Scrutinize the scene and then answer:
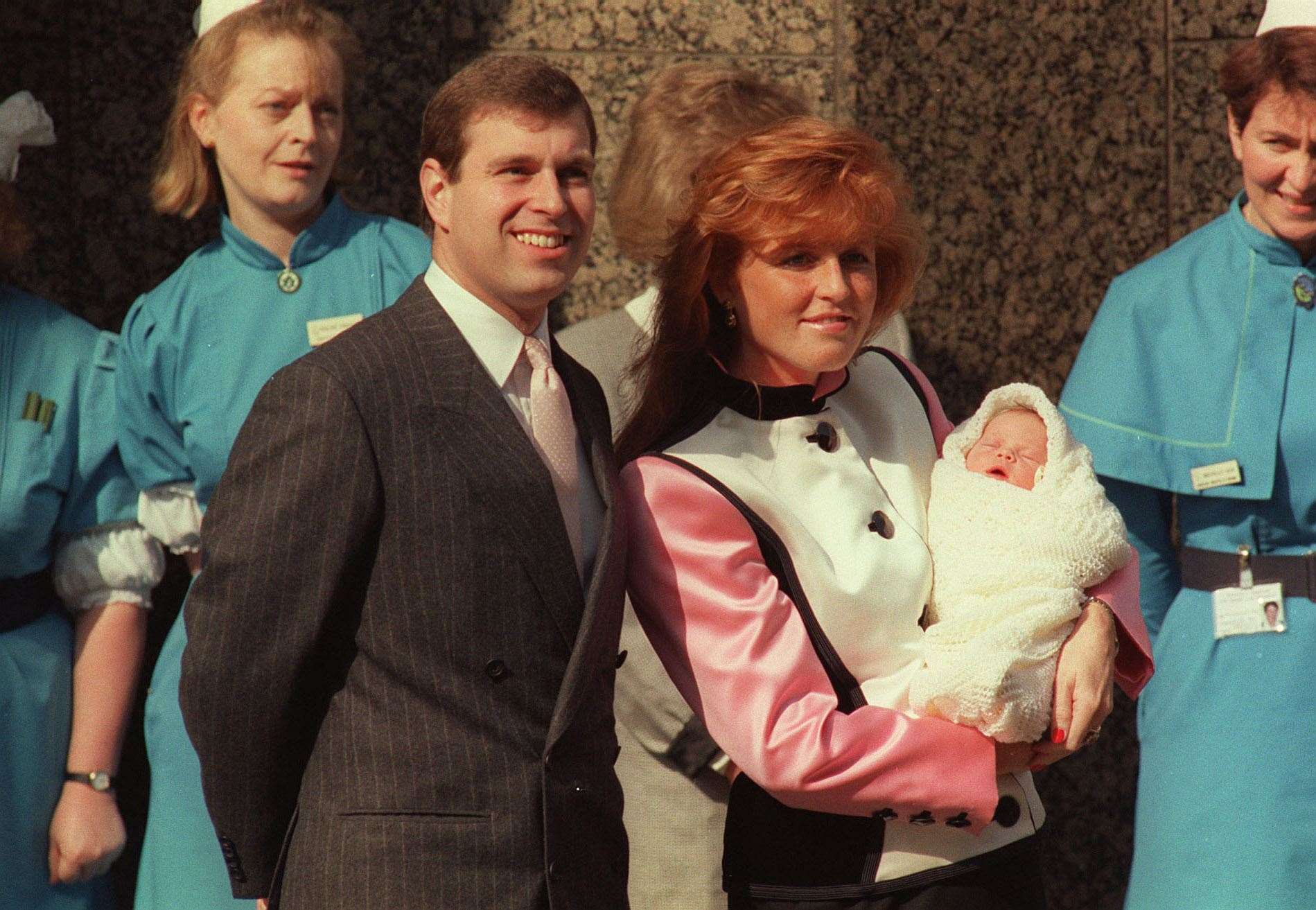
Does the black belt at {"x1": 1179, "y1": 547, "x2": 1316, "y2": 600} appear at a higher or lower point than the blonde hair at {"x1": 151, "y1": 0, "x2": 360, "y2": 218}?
lower

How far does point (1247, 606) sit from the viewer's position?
4180mm

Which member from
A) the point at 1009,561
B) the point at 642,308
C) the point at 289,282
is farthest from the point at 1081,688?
the point at 289,282

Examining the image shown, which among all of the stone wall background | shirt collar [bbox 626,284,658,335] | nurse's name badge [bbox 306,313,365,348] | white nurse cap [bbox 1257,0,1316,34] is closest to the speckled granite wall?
the stone wall background

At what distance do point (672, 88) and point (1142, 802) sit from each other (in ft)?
6.37

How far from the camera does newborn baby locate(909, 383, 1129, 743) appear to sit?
2836 mm

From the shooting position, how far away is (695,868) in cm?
387

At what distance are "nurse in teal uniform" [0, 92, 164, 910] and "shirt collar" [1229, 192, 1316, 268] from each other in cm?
256

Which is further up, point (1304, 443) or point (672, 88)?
point (672, 88)

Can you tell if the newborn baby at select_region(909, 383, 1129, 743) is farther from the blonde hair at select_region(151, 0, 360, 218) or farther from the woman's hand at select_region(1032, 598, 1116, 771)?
the blonde hair at select_region(151, 0, 360, 218)

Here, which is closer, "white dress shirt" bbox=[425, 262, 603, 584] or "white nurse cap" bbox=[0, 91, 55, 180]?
"white dress shirt" bbox=[425, 262, 603, 584]

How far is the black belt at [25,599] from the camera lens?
4.09 m

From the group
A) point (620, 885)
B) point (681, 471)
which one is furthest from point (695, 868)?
point (681, 471)

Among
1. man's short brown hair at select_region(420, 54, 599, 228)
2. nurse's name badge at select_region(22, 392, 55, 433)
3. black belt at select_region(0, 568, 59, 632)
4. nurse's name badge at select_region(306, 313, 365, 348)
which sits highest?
man's short brown hair at select_region(420, 54, 599, 228)

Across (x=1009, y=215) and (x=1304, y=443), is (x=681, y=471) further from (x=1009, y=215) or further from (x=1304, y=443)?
(x=1009, y=215)
